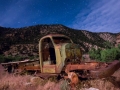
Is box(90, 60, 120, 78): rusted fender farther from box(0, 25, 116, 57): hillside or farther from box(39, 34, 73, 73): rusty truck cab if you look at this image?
box(0, 25, 116, 57): hillside

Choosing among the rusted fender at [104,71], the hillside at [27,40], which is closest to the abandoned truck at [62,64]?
the rusted fender at [104,71]

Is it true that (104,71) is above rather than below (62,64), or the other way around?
below

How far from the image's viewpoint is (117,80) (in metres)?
7.31

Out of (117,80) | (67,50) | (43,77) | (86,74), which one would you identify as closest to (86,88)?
(86,74)

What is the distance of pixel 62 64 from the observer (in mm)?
8117

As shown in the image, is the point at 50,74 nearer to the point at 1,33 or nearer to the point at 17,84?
the point at 17,84

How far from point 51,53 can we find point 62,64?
230 centimetres

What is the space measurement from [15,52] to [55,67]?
111 ft

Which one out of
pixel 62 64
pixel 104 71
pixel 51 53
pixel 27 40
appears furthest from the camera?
pixel 27 40

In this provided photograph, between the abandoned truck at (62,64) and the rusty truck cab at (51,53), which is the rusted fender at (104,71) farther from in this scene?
the rusty truck cab at (51,53)

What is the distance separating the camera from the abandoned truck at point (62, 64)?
21.7 ft

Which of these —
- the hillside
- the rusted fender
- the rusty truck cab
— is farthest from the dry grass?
the hillside

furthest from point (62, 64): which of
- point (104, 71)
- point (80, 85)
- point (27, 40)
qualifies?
point (27, 40)

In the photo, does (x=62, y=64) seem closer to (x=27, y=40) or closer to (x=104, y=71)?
(x=104, y=71)
